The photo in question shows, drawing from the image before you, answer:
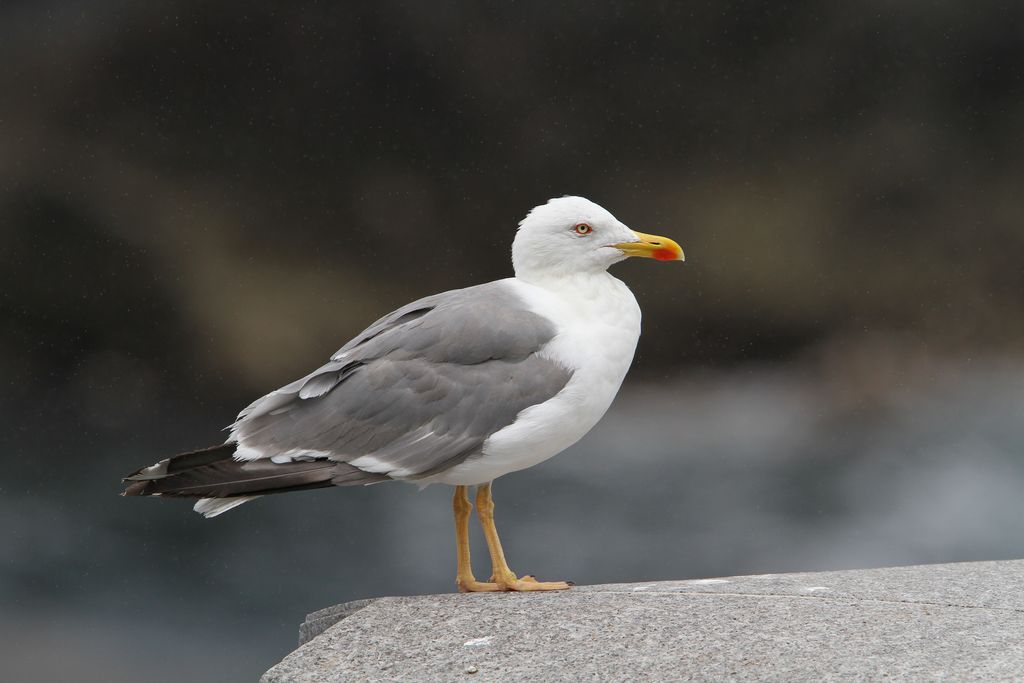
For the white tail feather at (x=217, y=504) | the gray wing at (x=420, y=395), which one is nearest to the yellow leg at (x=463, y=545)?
the gray wing at (x=420, y=395)

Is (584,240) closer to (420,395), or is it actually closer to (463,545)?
(420,395)

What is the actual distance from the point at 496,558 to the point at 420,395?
2.82 feet

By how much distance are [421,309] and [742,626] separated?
1776 millimetres

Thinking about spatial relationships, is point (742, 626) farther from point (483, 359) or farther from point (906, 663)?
point (483, 359)

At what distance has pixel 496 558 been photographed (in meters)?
5.38

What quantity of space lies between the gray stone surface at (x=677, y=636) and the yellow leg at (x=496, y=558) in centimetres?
9

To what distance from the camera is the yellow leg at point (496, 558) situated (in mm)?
5320

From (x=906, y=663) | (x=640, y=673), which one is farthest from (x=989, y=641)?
(x=640, y=673)

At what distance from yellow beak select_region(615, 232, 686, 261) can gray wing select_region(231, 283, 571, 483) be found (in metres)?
0.48

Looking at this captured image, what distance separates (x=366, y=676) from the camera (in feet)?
15.1

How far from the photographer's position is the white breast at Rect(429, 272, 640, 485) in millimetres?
4895

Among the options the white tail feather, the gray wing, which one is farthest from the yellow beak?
the white tail feather

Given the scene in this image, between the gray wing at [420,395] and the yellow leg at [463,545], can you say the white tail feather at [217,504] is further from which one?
the yellow leg at [463,545]

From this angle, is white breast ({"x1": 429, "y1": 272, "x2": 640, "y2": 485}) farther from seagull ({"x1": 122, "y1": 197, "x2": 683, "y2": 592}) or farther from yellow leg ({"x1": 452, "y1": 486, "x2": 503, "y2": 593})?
yellow leg ({"x1": 452, "y1": 486, "x2": 503, "y2": 593})
